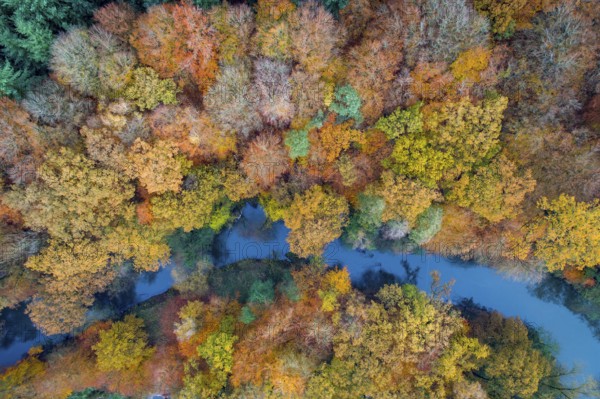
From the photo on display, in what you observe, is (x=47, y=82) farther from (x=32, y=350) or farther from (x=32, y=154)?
(x=32, y=350)

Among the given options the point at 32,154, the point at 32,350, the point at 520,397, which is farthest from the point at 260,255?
the point at 520,397

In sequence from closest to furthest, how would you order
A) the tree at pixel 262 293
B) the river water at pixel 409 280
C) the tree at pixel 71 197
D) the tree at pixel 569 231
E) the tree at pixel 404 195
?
the tree at pixel 71 197
the tree at pixel 569 231
the tree at pixel 404 195
the tree at pixel 262 293
the river water at pixel 409 280

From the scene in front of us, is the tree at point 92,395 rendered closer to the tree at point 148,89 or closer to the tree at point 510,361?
the tree at point 148,89

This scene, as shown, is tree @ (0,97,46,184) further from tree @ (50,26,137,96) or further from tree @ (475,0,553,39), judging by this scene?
tree @ (475,0,553,39)

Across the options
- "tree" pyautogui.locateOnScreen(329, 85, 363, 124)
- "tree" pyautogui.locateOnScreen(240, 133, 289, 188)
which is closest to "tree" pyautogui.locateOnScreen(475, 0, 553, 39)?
"tree" pyautogui.locateOnScreen(329, 85, 363, 124)

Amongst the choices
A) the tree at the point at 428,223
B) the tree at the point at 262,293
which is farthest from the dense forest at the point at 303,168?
the tree at the point at 262,293
